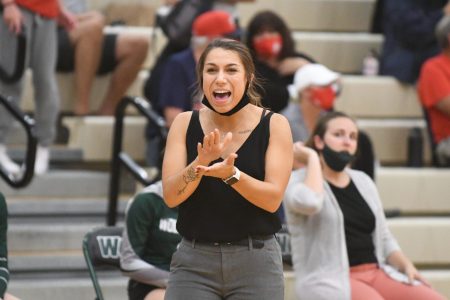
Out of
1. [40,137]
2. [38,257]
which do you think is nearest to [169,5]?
[40,137]

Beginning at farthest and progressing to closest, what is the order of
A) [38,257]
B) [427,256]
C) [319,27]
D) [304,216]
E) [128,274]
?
[319,27] < [427,256] < [38,257] < [304,216] < [128,274]

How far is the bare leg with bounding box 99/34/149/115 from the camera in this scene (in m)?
7.96

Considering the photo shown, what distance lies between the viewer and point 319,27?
921 centimetres

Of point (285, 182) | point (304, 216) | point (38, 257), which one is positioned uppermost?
point (285, 182)

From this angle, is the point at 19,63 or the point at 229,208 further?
the point at 19,63

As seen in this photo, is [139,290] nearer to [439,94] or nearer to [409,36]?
[439,94]

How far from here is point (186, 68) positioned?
734 centimetres

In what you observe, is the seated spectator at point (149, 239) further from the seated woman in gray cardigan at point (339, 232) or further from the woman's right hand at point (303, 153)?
the woman's right hand at point (303, 153)

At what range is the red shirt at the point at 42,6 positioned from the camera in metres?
7.25

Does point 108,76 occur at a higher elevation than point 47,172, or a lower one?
higher

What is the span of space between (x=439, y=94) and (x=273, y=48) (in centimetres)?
118

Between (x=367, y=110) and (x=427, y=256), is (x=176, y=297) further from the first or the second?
(x=367, y=110)

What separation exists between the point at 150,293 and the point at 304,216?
36.5 inches

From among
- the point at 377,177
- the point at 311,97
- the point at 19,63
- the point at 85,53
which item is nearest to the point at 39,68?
the point at 19,63
